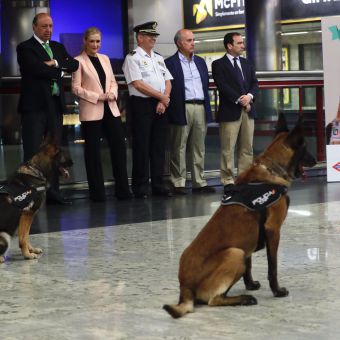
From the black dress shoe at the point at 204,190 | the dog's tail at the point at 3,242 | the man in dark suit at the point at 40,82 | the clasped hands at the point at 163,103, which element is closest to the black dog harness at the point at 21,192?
the dog's tail at the point at 3,242

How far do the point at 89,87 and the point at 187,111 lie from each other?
1153 mm

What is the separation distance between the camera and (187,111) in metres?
9.42

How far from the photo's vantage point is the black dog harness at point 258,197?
14.6 ft

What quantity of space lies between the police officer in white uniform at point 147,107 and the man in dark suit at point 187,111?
0.16 m

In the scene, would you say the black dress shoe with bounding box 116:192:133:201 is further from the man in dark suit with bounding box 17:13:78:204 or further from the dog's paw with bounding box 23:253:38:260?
the dog's paw with bounding box 23:253:38:260

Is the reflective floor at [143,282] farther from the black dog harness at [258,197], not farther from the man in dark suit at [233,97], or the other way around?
the man in dark suit at [233,97]

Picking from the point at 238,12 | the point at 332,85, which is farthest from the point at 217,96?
the point at 238,12

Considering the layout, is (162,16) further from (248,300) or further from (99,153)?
(248,300)

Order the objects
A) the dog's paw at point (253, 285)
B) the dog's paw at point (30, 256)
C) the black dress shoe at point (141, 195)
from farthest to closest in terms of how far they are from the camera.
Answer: the black dress shoe at point (141, 195), the dog's paw at point (30, 256), the dog's paw at point (253, 285)

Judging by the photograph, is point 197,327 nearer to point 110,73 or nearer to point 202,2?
point 110,73

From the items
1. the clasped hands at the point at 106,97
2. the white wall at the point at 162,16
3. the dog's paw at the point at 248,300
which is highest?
the white wall at the point at 162,16

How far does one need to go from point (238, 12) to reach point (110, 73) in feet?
51.8

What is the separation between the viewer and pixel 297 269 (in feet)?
17.5

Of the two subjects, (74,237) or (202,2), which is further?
(202,2)
